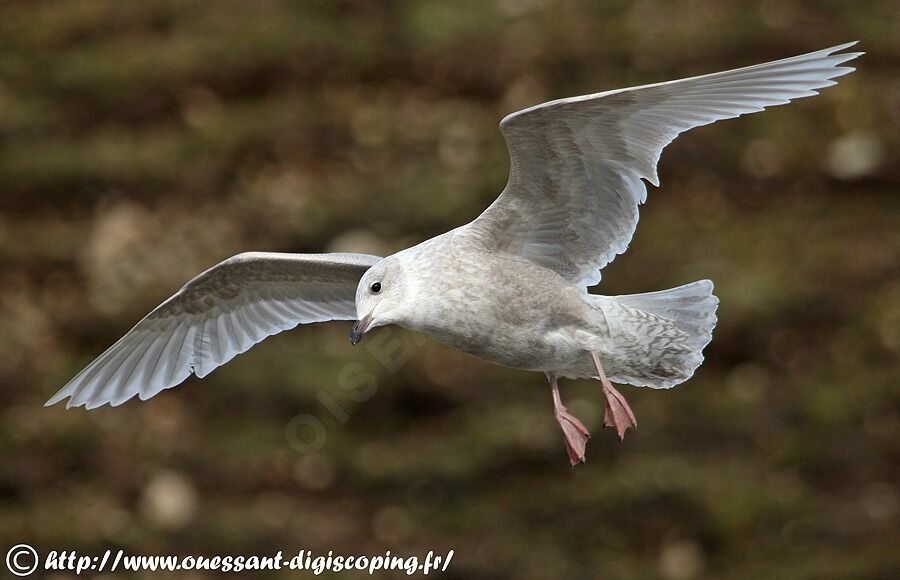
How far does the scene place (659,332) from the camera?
5.24 metres

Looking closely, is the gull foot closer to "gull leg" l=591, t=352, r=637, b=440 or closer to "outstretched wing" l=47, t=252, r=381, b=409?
"gull leg" l=591, t=352, r=637, b=440

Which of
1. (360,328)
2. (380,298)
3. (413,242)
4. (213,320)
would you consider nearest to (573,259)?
(380,298)

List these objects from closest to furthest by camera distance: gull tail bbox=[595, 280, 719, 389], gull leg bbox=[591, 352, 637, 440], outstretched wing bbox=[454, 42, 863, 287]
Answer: outstretched wing bbox=[454, 42, 863, 287] < gull leg bbox=[591, 352, 637, 440] < gull tail bbox=[595, 280, 719, 389]

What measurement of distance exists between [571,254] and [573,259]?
0.09 ft

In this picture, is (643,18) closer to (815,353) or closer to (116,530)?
(815,353)

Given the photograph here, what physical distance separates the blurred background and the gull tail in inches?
141

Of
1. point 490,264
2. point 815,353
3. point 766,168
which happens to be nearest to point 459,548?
point 815,353

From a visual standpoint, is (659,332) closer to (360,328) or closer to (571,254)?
(571,254)

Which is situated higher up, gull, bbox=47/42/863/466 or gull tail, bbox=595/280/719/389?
gull, bbox=47/42/863/466

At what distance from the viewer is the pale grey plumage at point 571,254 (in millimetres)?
4711

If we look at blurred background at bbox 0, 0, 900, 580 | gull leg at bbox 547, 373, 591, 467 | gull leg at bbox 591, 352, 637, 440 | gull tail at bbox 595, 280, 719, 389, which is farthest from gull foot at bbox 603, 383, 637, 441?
blurred background at bbox 0, 0, 900, 580

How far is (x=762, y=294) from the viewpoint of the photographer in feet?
31.1

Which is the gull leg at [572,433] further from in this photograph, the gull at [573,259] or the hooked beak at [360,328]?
the hooked beak at [360,328]

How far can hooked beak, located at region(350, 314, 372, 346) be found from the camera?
467 centimetres
